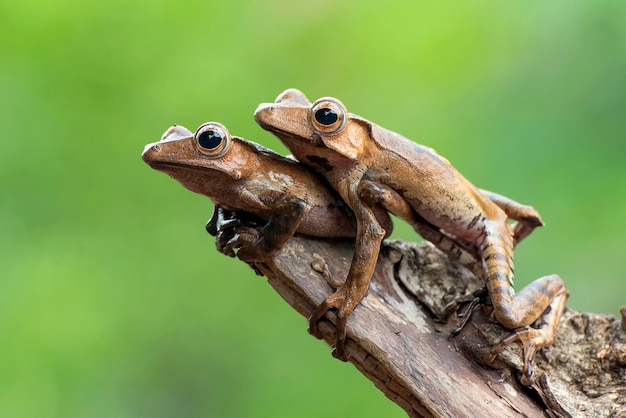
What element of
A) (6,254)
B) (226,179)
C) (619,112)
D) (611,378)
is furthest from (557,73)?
(6,254)

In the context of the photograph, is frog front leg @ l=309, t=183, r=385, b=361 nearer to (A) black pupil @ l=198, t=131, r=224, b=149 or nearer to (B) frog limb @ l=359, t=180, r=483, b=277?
(B) frog limb @ l=359, t=180, r=483, b=277

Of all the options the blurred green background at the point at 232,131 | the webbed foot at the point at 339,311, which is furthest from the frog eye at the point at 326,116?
the blurred green background at the point at 232,131

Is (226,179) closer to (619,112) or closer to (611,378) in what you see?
(611,378)

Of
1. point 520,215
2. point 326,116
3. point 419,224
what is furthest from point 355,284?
point 520,215

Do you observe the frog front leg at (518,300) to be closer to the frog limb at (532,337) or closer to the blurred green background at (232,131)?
the frog limb at (532,337)

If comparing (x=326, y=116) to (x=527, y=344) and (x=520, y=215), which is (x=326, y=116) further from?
(x=527, y=344)

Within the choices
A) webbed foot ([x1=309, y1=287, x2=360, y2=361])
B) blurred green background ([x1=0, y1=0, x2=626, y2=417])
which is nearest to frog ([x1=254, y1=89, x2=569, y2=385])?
webbed foot ([x1=309, y1=287, x2=360, y2=361])
